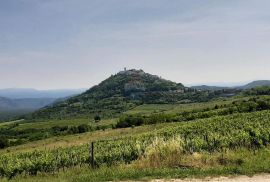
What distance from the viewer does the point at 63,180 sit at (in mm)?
15234

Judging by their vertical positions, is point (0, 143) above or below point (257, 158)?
below

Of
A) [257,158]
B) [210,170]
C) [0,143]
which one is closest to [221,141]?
[257,158]

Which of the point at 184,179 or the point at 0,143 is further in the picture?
the point at 0,143

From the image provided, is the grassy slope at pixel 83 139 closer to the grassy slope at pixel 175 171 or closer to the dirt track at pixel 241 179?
the grassy slope at pixel 175 171

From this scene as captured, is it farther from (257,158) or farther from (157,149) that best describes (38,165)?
(257,158)

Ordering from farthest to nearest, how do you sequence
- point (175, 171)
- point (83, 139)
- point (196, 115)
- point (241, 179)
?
point (196, 115) < point (83, 139) < point (175, 171) < point (241, 179)

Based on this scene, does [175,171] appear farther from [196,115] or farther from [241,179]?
[196,115]

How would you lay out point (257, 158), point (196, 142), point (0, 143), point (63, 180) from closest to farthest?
point (63, 180) → point (257, 158) → point (196, 142) → point (0, 143)

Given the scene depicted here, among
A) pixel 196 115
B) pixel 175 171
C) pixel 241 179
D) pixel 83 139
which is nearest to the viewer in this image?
pixel 241 179

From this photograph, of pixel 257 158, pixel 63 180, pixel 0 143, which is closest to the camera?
pixel 63 180

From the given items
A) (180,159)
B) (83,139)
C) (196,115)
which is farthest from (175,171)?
(196,115)

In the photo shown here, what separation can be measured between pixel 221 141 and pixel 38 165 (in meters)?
10.4

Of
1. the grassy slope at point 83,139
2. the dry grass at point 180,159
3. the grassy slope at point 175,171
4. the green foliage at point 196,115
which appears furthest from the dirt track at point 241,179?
the green foliage at point 196,115

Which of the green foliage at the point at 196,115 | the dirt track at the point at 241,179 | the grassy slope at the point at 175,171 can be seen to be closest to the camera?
the dirt track at the point at 241,179
